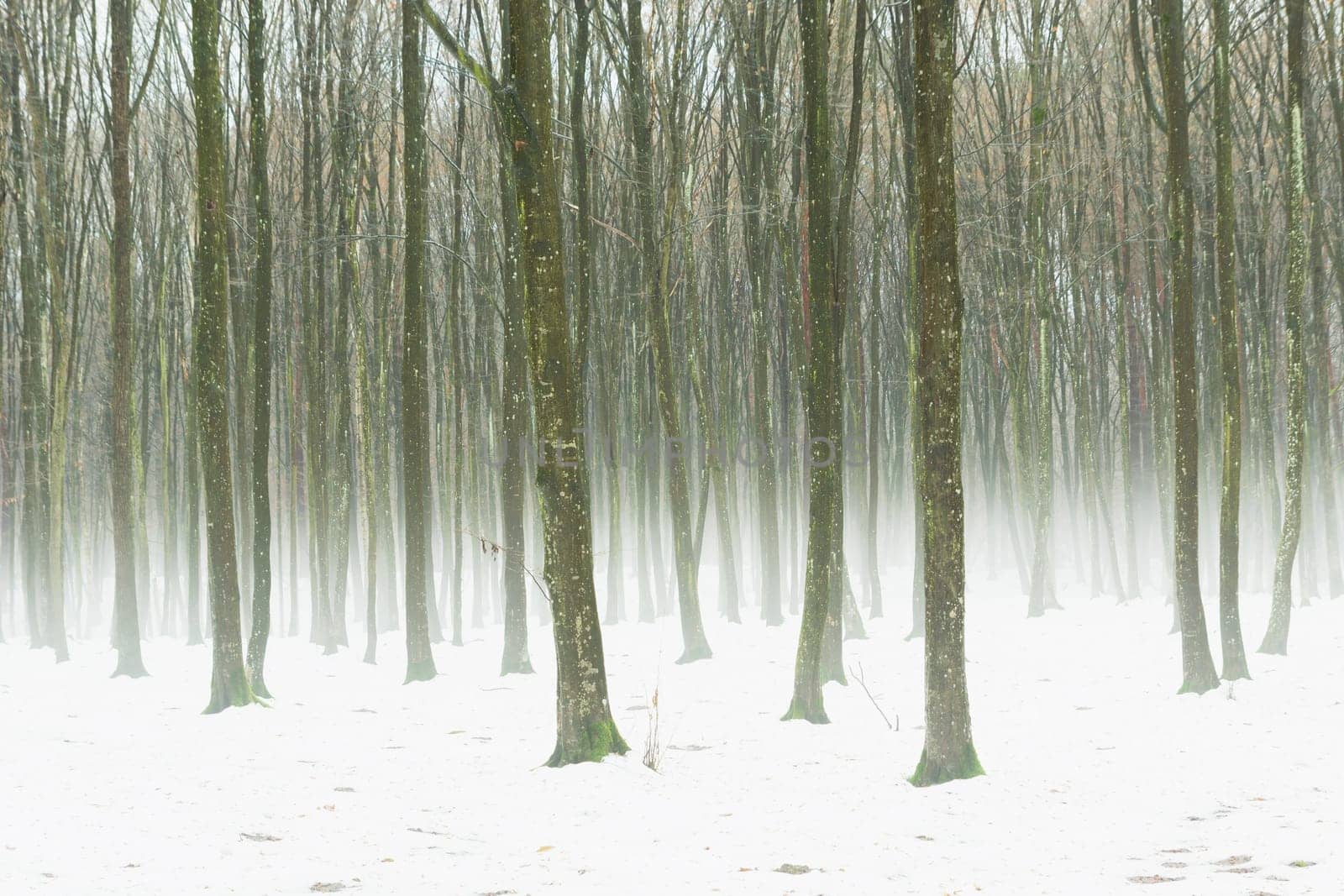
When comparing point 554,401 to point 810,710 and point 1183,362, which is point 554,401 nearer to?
point 810,710

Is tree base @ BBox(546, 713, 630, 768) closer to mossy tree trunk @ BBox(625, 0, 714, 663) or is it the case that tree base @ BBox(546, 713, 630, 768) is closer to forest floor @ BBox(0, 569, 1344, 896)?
forest floor @ BBox(0, 569, 1344, 896)

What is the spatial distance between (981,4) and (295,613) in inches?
655

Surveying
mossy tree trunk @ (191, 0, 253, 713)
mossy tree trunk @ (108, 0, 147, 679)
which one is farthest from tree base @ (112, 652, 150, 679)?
mossy tree trunk @ (191, 0, 253, 713)

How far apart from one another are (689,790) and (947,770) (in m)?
1.69

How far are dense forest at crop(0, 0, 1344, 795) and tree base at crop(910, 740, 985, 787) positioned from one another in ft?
0.08

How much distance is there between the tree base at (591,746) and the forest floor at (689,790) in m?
0.11

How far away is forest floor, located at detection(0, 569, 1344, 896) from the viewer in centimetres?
505

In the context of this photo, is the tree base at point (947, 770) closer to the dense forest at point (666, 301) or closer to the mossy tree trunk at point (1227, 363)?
the dense forest at point (666, 301)

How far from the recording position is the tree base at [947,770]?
706 centimetres

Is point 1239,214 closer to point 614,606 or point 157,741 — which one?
point 614,606

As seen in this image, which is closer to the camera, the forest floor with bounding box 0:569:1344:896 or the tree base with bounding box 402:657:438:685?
the forest floor with bounding box 0:569:1344:896

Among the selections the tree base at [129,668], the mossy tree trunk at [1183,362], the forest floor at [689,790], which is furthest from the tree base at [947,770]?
the tree base at [129,668]

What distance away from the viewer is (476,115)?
20000 mm

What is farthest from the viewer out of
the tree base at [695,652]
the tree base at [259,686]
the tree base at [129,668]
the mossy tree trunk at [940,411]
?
the tree base at [695,652]
